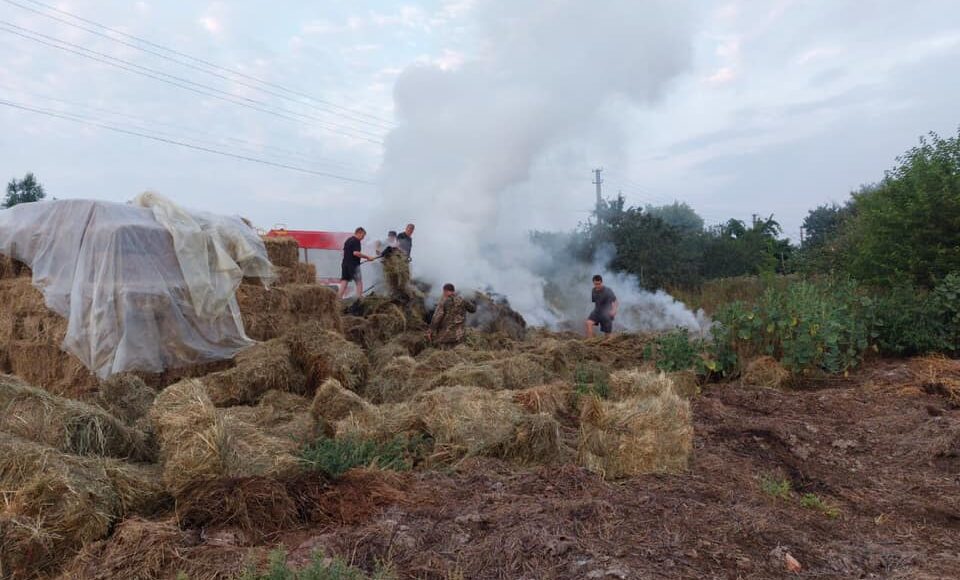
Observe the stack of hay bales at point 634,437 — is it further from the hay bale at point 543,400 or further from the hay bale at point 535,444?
the hay bale at point 543,400

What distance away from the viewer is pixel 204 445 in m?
4.90

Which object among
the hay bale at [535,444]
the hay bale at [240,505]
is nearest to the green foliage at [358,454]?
the hay bale at [240,505]

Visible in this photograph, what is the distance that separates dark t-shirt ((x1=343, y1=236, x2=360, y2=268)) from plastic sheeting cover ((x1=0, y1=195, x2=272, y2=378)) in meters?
3.72

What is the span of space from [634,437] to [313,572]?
318cm

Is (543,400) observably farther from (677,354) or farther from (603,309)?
(603,309)

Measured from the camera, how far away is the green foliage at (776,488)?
532cm

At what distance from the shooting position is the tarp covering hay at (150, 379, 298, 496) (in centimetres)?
479

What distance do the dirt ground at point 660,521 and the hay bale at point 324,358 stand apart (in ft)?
11.9

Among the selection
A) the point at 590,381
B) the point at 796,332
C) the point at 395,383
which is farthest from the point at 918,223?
the point at 395,383

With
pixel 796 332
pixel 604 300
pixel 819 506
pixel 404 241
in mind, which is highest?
pixel 404 241

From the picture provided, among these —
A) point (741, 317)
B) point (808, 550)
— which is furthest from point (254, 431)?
point (741, 317)

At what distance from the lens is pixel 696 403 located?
848 cm

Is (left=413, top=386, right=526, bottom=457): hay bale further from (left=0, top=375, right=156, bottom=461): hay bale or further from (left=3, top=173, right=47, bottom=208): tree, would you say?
(left=3, top=173, right=47, bottom=208): tree

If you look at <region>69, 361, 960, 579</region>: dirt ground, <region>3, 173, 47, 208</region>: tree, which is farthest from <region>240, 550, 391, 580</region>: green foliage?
<region>3, 173, 47, 208</region>: tree
